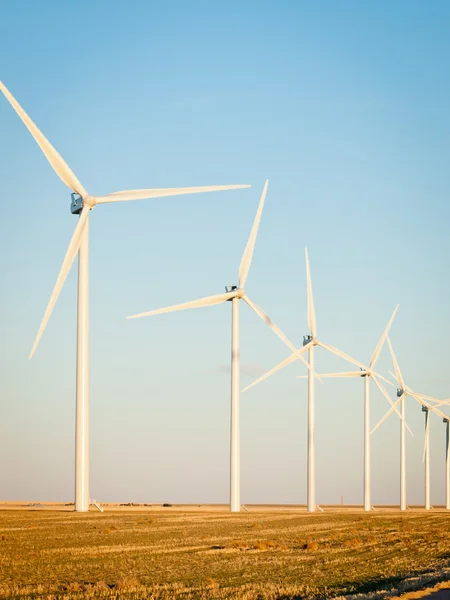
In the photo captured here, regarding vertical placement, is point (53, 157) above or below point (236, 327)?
above

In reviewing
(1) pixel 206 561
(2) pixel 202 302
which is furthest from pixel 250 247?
(1) pixel 206 561

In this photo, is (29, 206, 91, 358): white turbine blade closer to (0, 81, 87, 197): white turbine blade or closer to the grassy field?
(0, 81, 87, 197): white turbine blade

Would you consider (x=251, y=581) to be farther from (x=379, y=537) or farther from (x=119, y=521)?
(x=119, y=521)

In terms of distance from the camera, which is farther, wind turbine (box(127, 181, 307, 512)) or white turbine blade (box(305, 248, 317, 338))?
white turbine blade (box(305, 248, 317, 338))

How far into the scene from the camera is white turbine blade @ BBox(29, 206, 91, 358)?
6531 cm

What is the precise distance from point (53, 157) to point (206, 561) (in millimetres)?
45034

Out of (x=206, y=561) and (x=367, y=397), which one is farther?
(x=367, y=397)

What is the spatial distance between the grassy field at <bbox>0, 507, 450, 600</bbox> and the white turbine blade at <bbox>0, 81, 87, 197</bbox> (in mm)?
28349

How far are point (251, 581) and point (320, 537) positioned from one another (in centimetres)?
2725

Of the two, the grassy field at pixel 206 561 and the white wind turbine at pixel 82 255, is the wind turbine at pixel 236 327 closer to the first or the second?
the white wind turbine at pixel 82 255

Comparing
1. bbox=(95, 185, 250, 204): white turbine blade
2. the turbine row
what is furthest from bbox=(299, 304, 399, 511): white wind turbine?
bbox=(95, 185, 250, 204): white turbine blade

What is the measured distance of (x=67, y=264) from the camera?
72062 mm

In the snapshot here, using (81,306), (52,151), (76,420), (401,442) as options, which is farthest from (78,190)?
(401,442)

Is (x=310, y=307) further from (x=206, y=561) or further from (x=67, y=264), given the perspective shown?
(x=206, y=561)
